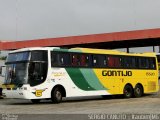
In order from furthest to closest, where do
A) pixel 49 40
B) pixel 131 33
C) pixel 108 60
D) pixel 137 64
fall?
1. pixel 49 40
2. pixel 131 33
3. pixel 137 64
4. pixel 108 60

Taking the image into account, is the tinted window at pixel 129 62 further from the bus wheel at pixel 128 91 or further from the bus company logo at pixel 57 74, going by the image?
the bus company logo at pixel 57 74

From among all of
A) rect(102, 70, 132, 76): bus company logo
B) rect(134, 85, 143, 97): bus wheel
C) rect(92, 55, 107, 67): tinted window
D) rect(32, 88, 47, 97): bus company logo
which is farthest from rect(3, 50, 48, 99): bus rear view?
rect(134, 85, 143, 97): bus wheel

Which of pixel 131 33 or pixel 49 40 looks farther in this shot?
pixel 49 40

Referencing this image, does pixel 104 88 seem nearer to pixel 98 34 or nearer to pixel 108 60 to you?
pixel 108 60

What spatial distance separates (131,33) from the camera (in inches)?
1893

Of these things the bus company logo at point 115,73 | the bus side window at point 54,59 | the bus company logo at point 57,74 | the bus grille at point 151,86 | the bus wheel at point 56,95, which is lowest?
the bus wheel at point 56,95

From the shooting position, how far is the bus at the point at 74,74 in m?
20.3

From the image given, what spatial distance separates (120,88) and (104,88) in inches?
58.7

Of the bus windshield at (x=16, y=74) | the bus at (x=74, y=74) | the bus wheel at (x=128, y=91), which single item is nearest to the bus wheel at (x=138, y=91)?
the bus at (x=74, y=74)

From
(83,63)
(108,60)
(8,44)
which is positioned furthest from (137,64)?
(8,44)

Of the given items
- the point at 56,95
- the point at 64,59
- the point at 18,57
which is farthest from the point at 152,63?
the point at 18,57

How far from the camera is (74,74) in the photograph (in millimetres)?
22094

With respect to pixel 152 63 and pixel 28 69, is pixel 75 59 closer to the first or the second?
pixel 28 69

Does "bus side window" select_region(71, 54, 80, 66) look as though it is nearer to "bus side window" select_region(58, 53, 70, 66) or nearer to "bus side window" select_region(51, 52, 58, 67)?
"bus side window" select_region(58, 53, 70, 66)
